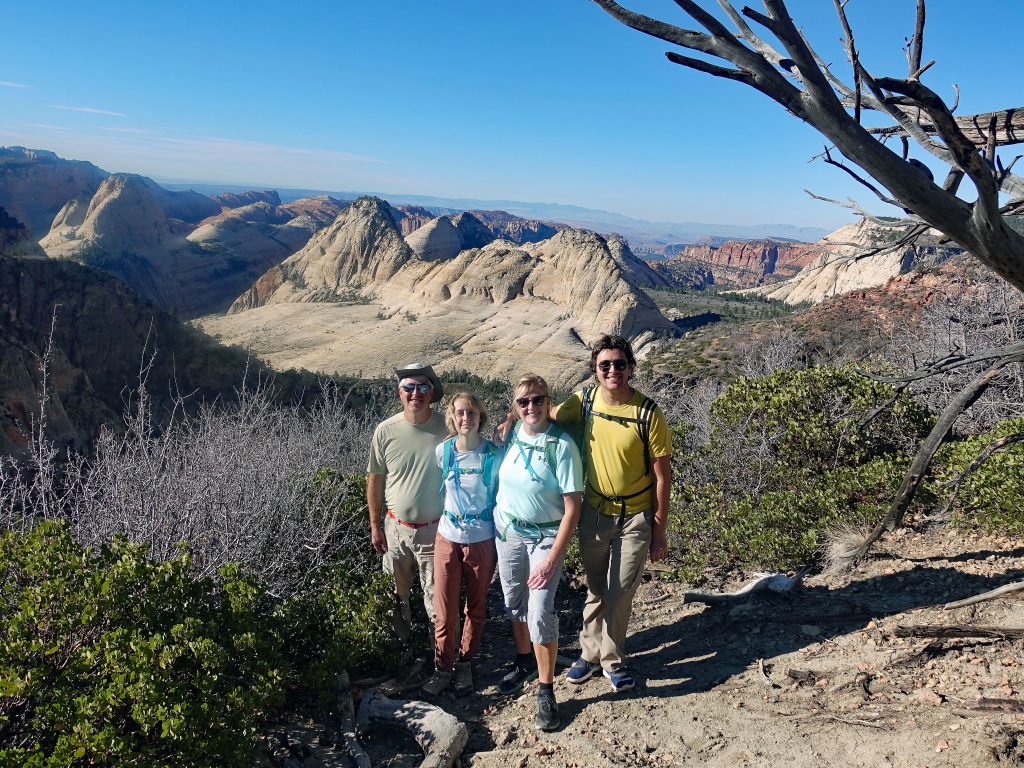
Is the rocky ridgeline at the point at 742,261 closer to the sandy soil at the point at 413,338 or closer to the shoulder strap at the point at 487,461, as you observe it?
the sandy soil at the point at 413,338

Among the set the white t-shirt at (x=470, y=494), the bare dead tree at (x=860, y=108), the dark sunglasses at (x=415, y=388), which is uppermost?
the bare dead tree at (x=860, y=108)

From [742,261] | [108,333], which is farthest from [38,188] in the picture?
[742,261]

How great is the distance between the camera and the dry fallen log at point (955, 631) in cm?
296

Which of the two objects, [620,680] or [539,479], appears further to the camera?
[620,680]

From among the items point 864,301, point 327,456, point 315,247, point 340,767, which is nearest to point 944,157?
point 340,767

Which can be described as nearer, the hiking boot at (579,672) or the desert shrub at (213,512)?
the hiking boot at (579,672)

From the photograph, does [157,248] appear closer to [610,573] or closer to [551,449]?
[551,449]

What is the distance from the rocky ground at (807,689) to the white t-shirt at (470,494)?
0.96 m

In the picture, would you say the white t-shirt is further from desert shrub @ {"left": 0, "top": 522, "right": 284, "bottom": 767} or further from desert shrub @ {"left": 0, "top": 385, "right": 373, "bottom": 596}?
desert shrub @ {"left": 0, "top": 385, "right": 373, "bottom": 596}

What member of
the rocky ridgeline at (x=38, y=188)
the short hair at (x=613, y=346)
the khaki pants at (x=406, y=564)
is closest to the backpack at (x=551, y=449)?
the short hair at (x=613, y=346)

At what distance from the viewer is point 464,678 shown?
3.71 metres

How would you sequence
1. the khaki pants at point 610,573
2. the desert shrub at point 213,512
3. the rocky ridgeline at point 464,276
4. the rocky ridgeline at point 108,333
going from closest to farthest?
1. the khaki pants at point 610,573
2. the desert shrub at point 213,512
3. the rocky ridgeline at point 108,333
4. the rocky ridgeline at point 464,276

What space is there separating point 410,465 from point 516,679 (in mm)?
1340

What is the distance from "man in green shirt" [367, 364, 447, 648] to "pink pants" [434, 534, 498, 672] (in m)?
0.16
